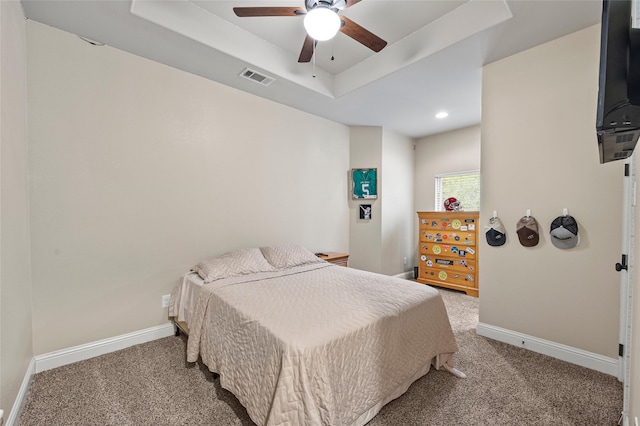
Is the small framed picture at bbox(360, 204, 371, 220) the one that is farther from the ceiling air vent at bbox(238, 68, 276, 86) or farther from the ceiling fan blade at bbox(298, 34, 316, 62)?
the ceiling fan blade at bbox(298, 34, 316, 62)

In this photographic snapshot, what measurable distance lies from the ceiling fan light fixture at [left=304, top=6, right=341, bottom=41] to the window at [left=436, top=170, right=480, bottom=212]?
12.0ft

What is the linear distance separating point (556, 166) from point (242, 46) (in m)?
2.93

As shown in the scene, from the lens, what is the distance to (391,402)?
1.74 metres

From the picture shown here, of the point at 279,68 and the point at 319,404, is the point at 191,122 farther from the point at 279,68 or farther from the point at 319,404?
the point at 319,404

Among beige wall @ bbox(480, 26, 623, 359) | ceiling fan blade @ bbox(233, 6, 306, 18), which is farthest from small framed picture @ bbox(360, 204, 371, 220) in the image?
ceiling fan blade @ bbox(233, 6, 306, 18)

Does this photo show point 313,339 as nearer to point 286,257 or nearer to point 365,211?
point 286,257

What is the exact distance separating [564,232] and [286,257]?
2469 millimetres

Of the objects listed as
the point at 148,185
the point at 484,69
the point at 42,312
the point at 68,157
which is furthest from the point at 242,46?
the point at 42,312

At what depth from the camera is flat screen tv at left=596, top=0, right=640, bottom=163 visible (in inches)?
28.2

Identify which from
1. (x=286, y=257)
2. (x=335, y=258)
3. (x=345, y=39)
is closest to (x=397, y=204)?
(x=335, y=258)

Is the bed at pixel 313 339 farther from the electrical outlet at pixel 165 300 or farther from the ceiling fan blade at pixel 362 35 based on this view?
the ceiling fan blade at pixel 362 35

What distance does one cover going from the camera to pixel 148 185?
2539 mm

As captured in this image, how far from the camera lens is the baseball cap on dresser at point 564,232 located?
2.20 meters

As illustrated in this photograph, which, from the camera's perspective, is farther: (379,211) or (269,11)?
(379,211)
